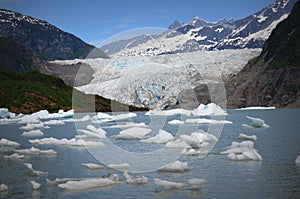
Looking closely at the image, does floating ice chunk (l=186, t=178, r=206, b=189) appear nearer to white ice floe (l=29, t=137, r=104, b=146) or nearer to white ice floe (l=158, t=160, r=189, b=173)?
white ice floe (l=158, t=160, r=189, b=173)

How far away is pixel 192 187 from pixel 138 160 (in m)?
7.03

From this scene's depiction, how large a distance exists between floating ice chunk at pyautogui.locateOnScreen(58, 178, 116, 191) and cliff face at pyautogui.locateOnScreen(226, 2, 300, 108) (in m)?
108

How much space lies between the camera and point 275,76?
4983 inches

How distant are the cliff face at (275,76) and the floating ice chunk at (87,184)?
108369 millimetres

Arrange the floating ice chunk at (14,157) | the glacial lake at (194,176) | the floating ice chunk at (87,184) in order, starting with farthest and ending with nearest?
1. the floating ice chunk at (14,157)
2. the floating ice chunk at (87,184)
3. the glacial lake at (194,176)

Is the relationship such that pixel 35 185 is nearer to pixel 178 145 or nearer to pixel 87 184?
pixel 87 184

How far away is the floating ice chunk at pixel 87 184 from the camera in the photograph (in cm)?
1578

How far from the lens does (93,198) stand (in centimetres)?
1433

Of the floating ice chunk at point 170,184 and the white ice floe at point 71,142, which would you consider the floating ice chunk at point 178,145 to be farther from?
the floating ice chunk at point 170,184

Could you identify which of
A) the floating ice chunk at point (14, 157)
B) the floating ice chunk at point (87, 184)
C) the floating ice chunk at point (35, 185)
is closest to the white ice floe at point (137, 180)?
the floating ice chunk at point (87, 184)

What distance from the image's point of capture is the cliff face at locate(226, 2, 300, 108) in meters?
121

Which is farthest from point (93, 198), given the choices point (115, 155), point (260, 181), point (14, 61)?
point (14, 61)

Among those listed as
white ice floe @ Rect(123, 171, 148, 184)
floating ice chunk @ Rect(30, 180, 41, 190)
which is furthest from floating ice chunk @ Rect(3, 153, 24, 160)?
white ice floe @ Rect(123, 171, 148, 184)

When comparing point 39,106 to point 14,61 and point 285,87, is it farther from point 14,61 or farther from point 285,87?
point 14,61
